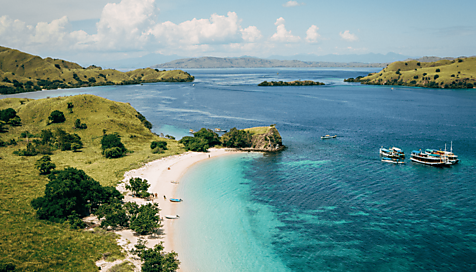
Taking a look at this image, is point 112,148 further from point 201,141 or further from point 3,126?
point 3,126

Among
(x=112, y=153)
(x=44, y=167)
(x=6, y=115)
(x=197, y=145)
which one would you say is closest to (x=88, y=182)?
(x=44, y=167)

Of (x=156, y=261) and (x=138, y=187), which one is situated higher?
(x=138, y=187)

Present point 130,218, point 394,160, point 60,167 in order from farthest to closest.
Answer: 1. point 394,160
2. point 60,167
3. point 130,218

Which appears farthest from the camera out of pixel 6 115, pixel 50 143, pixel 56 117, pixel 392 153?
pixel 56 117

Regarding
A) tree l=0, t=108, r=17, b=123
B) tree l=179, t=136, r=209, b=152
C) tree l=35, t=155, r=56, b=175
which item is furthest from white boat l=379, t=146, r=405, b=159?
tree l=0, t=108, r=17, b=123

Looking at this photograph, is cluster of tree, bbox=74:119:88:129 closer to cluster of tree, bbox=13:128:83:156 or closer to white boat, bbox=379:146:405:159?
cluster of tree, bbox=13:128:83:156

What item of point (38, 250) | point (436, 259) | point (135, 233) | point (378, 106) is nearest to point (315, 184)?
point (436, 259)
